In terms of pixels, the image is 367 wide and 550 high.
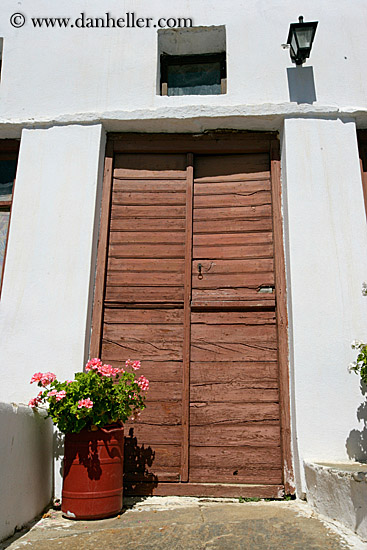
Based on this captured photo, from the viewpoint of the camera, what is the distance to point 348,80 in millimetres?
5098

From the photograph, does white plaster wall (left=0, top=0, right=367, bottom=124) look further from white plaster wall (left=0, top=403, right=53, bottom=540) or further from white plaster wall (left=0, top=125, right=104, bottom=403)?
white plaster wall (left=0, top=403, right=53, bottom=540)

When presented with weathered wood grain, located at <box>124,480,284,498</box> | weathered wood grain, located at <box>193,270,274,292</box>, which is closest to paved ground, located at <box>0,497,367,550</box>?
weathered wood grain, located at <box>124,480,284,498</box>

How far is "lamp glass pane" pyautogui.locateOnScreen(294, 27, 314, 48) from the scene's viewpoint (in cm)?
490

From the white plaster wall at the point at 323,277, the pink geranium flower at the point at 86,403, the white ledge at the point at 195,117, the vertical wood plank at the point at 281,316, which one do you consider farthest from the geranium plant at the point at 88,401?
the white ledge at the point at 195,117

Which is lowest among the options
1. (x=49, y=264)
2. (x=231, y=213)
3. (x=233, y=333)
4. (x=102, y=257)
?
(x=233, y=333)

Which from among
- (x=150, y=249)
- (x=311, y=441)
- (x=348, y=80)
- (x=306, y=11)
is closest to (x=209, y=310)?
(x=150, y=249)

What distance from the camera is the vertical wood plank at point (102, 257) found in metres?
4.58

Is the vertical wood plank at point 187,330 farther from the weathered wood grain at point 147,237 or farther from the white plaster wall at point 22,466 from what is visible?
the white plaster wall at point 22,466

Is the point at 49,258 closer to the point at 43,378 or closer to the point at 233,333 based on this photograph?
the point at 43,378

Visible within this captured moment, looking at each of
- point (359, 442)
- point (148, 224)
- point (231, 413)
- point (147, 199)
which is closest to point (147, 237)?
point (148, 224)

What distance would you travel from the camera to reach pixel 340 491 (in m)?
3.43

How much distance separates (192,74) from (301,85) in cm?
123

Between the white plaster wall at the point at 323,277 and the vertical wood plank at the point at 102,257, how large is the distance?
5.39 feet

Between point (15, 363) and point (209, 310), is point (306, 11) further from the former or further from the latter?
point (15, 363)
